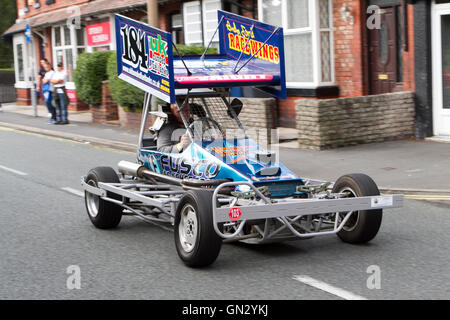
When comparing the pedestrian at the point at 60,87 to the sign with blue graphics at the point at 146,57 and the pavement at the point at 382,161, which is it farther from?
the sign with blue graphics at the point at 146,57

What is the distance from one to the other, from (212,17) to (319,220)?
50.8ft

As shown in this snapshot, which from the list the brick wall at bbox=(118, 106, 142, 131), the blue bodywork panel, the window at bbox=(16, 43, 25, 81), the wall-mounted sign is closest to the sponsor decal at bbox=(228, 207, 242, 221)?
the blue bodywork panel

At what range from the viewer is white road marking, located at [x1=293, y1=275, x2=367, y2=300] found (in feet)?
18.4

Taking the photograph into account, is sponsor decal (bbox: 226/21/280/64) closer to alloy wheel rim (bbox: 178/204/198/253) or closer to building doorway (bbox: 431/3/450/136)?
alloy wheel rim (bbox: 178/204/198/253)

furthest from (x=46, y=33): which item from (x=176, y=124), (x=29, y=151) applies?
(x=176, y=124)

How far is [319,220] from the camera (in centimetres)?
697

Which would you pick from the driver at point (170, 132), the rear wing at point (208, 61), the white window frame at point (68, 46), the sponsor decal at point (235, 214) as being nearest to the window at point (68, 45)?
the white window frame at point (68, 46)

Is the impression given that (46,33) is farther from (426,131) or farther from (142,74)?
(142,74)

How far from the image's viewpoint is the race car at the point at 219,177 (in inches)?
253

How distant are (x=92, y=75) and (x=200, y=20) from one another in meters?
3.80

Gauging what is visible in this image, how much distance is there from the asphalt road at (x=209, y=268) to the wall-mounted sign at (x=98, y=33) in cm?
1936

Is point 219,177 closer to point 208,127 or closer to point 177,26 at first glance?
point 208,127

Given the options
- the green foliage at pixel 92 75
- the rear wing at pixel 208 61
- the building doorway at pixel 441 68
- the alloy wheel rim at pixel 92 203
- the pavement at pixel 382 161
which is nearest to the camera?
the rear wing at pixel 208 61

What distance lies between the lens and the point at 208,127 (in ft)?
25.9
